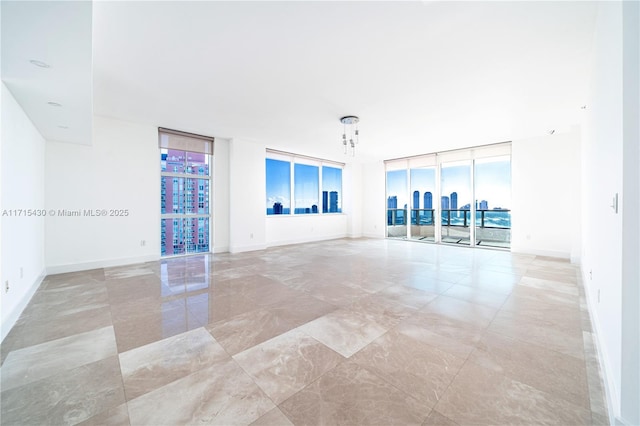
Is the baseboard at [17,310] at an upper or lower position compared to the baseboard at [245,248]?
lower

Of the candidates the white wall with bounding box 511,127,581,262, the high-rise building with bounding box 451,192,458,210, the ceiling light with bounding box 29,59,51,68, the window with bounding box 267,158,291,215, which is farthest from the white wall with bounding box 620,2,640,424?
the window with bounding box 267,158,291,215

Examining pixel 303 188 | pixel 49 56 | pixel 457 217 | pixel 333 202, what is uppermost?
pixel 49 56

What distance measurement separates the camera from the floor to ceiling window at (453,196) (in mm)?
6562

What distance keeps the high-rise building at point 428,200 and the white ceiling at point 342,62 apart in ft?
10.2

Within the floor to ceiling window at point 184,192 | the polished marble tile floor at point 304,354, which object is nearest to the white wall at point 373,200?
the polished marble tile floor at point 304,354

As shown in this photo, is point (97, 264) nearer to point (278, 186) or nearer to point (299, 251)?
point (299, 251)

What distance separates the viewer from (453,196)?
296 inches

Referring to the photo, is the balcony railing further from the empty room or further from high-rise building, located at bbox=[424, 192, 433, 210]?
the empty room

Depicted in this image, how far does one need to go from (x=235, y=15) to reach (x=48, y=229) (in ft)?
15.7

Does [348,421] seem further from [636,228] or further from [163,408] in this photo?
[636,228]

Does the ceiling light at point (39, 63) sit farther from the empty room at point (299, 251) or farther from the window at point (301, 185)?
the window at point (301, 185)

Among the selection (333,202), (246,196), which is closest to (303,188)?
(333,202)

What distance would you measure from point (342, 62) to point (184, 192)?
4.67m

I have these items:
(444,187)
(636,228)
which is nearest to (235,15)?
(636,228)
